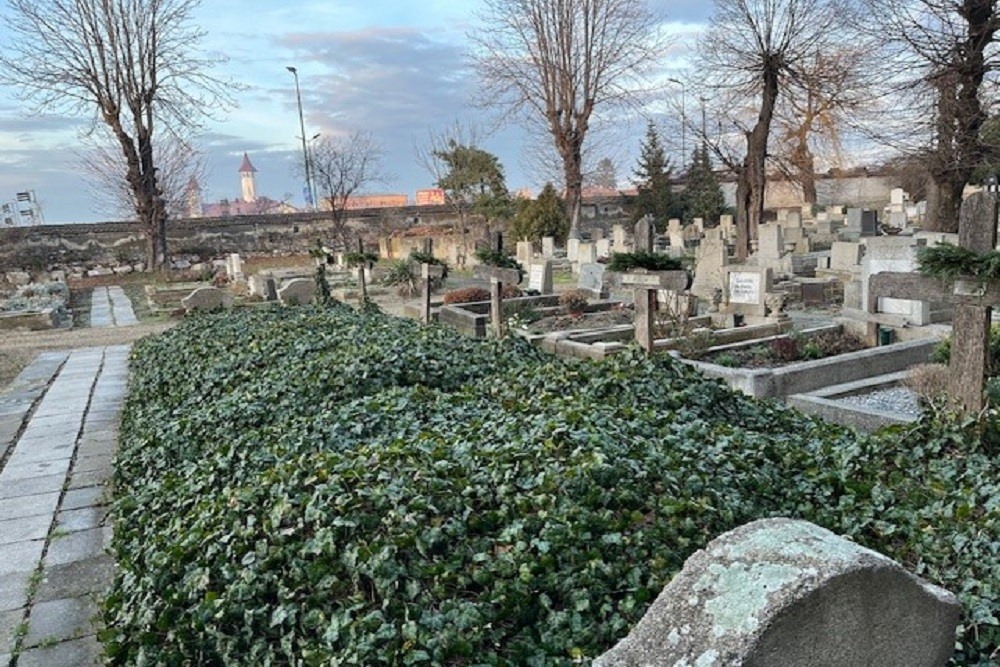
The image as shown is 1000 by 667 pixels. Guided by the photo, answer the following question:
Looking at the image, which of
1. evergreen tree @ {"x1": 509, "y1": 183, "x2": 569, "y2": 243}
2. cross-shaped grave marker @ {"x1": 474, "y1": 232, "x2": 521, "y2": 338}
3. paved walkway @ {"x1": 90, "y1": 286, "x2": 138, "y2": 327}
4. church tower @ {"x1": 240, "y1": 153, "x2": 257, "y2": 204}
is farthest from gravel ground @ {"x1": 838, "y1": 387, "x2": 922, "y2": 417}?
church tower @ {"x1": 240, "y1": 153, "x2": 257, "y2": 204}

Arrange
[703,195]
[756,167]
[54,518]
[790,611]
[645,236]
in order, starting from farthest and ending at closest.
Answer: [703,195] → [756,167] → [645,236] → [54,518] → [790,611]

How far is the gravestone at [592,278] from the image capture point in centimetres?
1482

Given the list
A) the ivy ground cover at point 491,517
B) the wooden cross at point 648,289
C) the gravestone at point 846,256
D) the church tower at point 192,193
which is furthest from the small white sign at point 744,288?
the church tower at point 192,193

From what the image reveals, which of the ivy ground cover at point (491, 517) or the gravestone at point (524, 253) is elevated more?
the gravestone at point (524, 253)

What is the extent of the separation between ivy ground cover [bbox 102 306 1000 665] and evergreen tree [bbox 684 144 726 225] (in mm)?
29467

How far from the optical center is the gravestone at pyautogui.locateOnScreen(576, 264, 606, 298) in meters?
14.8

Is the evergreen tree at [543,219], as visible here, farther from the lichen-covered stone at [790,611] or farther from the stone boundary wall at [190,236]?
the lichen-covered stone at [790,611]

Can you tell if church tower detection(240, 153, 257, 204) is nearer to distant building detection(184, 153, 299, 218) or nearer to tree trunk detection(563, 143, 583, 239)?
distant building detection(184, 153, 299, 218)

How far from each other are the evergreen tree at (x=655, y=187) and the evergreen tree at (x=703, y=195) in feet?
2.47

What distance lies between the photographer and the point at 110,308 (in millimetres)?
19000

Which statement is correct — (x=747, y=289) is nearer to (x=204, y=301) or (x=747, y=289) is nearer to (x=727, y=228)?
(x=204, y=301)

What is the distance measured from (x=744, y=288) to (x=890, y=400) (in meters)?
4.19

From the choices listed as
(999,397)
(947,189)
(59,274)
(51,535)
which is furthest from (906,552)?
(59,274)

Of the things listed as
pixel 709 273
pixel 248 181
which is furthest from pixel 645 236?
pixel 248 181
